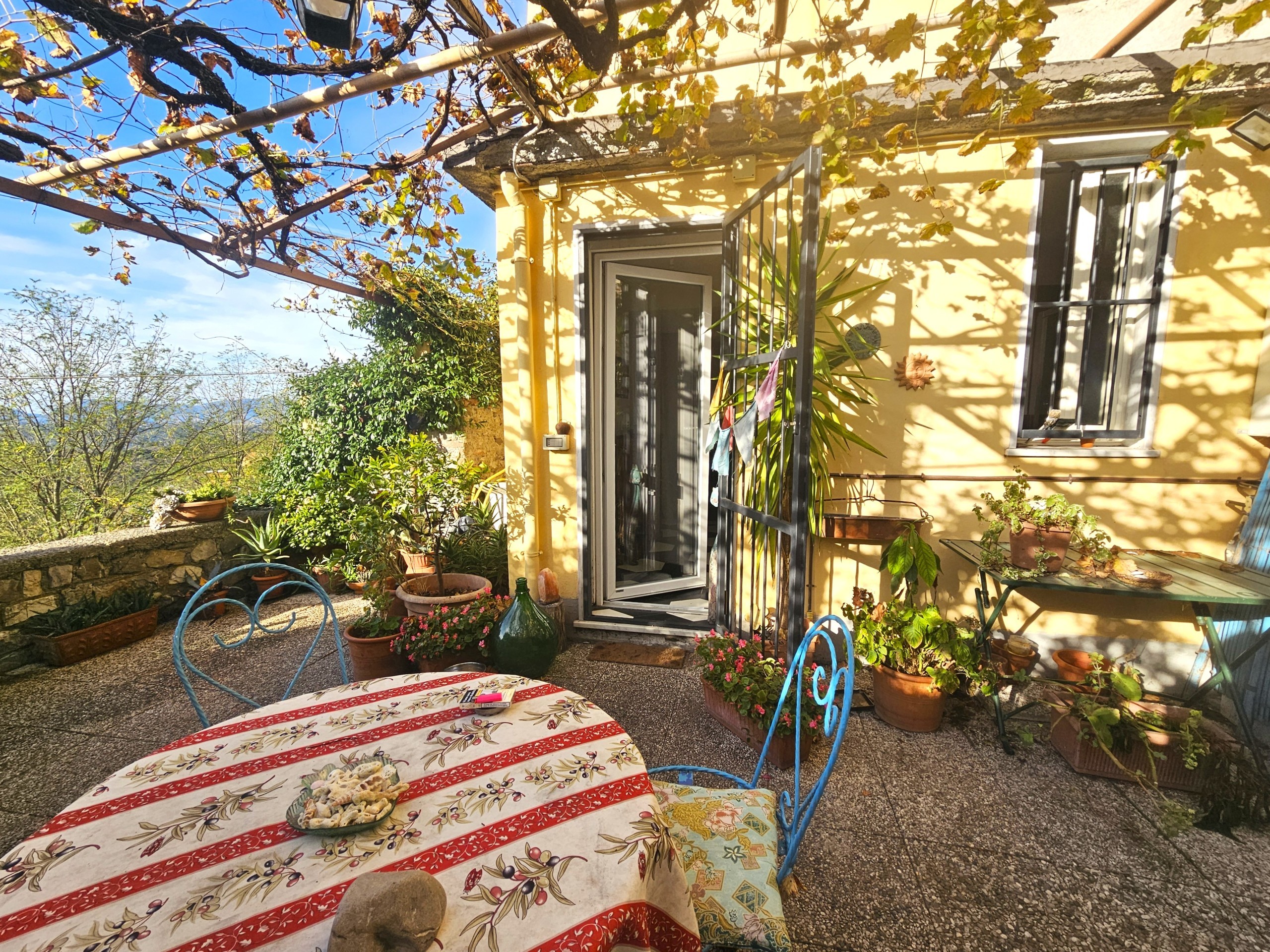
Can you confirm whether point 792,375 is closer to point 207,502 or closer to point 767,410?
point 767,410

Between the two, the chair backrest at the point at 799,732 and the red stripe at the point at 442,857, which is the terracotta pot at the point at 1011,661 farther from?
the red stripe at the point at 442,857

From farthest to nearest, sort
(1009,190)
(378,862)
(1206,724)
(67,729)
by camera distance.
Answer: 1. (1009,190)
2. (67,729)
3. (1206,724)
4. (378,862)

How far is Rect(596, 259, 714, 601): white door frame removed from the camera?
10.6 feet

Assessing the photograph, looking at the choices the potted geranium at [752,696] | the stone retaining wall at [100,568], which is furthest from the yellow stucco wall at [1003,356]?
the stone retaining wall at [100,568]

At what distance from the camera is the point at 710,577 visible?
317 cm

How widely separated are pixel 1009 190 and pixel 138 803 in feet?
13.1

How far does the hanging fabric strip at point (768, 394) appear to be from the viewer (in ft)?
7.05

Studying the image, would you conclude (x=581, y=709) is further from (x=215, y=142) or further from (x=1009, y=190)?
(x=215, y=142)

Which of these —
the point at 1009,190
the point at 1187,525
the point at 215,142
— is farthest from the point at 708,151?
the point at 1187,525

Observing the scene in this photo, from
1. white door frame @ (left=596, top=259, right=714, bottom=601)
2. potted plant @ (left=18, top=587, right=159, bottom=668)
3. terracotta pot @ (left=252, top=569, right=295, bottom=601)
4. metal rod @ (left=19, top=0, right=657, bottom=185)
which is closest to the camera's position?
metal rod @ (left=19, top=0, right=657, bottom=185)

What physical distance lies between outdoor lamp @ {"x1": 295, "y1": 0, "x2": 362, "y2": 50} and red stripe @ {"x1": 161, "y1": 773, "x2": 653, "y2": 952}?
8.04 feet

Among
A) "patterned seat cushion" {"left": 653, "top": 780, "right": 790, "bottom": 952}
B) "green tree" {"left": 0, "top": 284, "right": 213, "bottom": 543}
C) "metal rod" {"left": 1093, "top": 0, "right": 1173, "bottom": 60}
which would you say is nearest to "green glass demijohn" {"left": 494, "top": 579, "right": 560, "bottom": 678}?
"patterned seat cushion" {"left": 653, "top": 780, "right": 790, "bottom": 952}

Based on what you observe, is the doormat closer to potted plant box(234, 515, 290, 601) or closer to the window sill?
the window sill

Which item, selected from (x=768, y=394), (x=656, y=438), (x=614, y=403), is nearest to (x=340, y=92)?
(x=614, y=403)
